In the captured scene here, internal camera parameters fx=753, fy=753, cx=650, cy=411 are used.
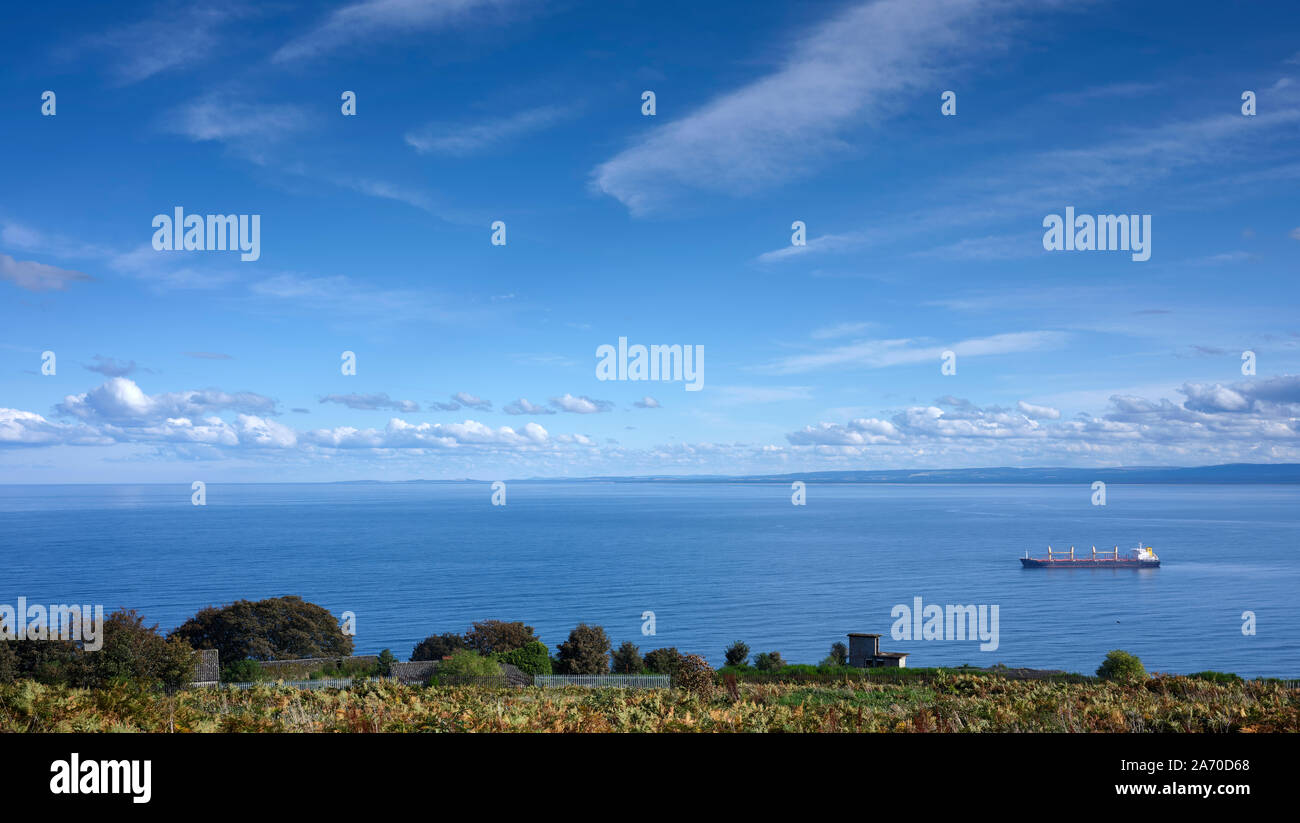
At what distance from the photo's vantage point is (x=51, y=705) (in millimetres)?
7980

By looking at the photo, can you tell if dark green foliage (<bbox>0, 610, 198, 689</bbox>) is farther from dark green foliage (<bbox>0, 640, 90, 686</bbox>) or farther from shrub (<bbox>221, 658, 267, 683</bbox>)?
shrub (<bbox>221, 658, 267, 683</bbox>)

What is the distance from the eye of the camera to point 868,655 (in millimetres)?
36281

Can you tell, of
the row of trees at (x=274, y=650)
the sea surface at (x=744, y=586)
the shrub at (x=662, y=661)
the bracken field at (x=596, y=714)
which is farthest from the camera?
the sea surface at (x=744, y=586)

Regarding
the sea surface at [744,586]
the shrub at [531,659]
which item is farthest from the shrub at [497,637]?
the sea surface at [744,586]

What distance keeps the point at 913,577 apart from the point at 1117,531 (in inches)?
4186

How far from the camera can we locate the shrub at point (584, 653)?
4588 centimetres

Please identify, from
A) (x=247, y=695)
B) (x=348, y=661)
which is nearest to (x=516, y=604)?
(x=348, y=661)

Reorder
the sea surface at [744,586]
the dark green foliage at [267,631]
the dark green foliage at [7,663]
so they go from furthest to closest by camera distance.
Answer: the sea surface at [744,586] → the dark green foliage at [267,631] → the dark green foliage at [7,663]

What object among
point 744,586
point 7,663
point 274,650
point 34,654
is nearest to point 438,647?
point 274,650

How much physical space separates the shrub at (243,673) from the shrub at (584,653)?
17.2 m

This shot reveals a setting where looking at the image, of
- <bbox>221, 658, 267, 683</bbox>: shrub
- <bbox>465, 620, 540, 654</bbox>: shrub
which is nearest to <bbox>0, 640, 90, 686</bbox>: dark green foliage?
<bbox>221, 658, 267, 683</bbox>: shrub

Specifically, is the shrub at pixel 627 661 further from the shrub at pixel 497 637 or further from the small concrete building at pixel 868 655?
the small concrete building at pixel 868 655
